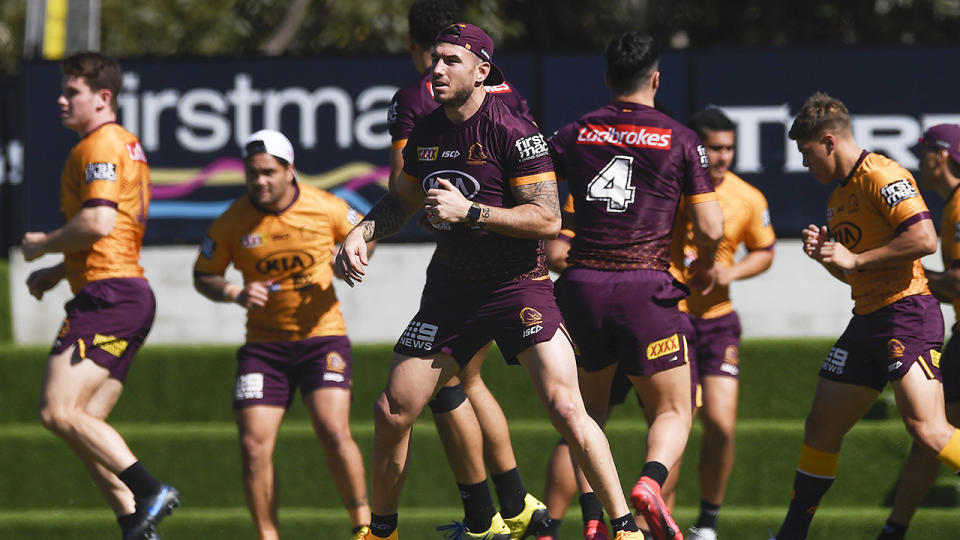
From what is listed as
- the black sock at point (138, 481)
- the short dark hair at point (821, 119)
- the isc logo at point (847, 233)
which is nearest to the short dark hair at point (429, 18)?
the short dark hair at point (821, 119)

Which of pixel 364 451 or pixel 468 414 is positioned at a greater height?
pixel 468 414

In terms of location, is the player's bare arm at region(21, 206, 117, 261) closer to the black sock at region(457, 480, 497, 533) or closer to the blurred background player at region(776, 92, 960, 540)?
the black sock at region(457, 480, 497, 533)

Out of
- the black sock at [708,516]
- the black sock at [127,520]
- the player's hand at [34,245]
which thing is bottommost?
the black sock at [708,516]

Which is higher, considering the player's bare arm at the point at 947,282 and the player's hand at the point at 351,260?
the player's hand at the point at 351,260

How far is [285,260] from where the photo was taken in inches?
273

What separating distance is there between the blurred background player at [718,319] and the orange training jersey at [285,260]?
179cm

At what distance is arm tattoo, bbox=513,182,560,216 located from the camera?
212 inches

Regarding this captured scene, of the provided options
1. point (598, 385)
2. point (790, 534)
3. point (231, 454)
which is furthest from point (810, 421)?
point (231, 454)

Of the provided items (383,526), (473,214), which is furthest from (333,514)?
(473,214)

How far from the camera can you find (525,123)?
553cm

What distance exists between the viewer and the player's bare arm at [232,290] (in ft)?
22.0

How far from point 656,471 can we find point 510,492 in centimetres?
78

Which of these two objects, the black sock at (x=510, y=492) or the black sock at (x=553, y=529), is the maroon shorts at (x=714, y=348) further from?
the black sock at (x=510, y=492)

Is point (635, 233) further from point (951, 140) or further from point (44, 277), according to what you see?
point (44, 277)
